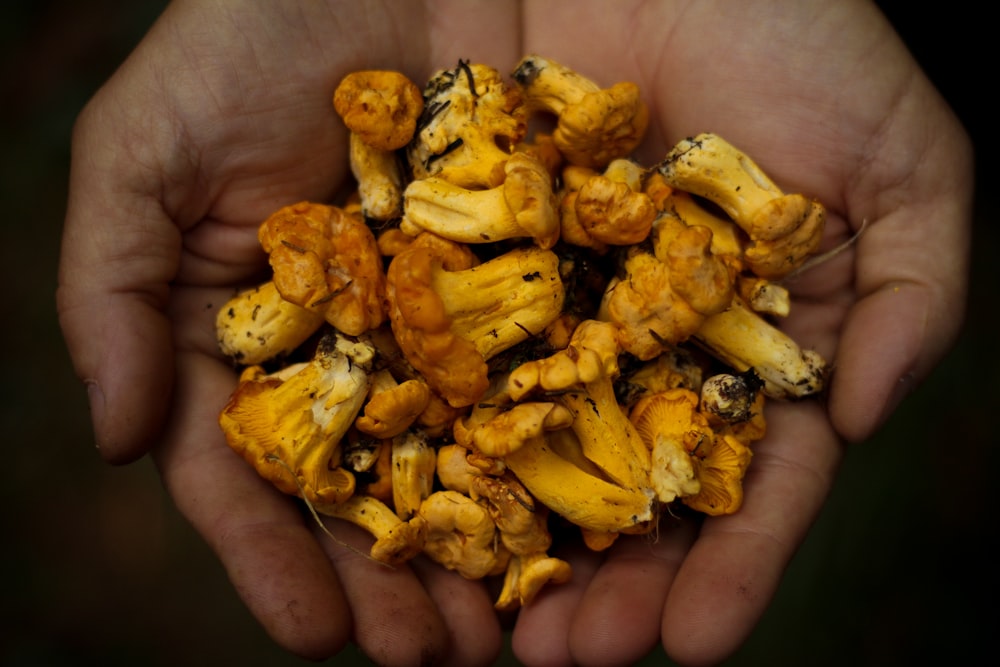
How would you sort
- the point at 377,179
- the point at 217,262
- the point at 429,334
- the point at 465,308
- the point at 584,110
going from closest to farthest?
the point at 429,334, the point at 465,308, the point at 584,110, the point at 377,179, the point at 217,262

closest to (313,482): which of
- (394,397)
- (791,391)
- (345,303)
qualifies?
(394,397)

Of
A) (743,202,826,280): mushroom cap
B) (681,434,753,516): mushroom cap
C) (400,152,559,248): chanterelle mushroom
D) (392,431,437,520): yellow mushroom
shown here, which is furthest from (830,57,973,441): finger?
(392,431,437,520): yellow mushroom

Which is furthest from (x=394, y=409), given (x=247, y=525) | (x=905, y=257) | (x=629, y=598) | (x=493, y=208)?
(x=905, y=257)

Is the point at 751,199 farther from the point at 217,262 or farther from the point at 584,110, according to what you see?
the point at 217,262

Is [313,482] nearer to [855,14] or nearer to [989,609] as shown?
[855,14]

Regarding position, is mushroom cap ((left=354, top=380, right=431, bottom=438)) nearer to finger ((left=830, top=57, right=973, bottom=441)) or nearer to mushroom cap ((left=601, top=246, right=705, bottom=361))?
mushroom cap ((left=601, top=246, right=705, bottom=361))
